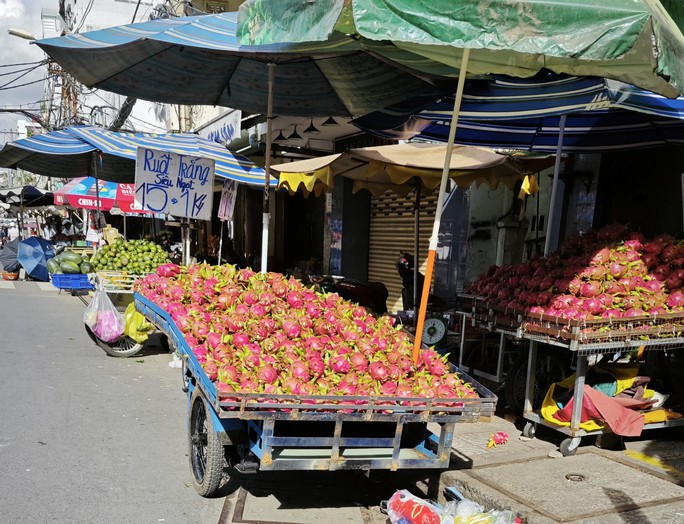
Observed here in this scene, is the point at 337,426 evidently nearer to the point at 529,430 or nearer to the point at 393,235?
the point at 529,430

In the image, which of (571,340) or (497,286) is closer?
(571,340)

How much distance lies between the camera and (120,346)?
812 cm

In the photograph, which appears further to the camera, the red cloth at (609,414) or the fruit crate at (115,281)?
the fruit crate at (115,281)

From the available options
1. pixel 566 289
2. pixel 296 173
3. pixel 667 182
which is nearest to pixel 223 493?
pixel 566 289

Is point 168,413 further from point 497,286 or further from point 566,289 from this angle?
point 566,289

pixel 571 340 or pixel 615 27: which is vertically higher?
pixel 615 27

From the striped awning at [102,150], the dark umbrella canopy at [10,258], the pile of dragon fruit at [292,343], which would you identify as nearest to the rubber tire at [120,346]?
the striped awning at [102,150]

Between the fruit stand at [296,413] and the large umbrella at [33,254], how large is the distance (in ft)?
55.2

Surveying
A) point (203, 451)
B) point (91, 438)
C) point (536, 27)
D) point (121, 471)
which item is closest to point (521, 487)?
point (203, 451)

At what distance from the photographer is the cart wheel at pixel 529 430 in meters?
4.95

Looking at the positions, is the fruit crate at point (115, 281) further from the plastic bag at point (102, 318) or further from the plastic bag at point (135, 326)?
the plastic bag at point (135, 326)

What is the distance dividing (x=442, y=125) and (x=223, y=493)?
4.71 meters

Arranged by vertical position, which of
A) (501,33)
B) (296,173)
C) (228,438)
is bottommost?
(228,438)

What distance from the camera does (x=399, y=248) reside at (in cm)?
1195
